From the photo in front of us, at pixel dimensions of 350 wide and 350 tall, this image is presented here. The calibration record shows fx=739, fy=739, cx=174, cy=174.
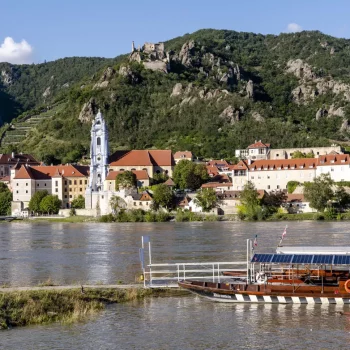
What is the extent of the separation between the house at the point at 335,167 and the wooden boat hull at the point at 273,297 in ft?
272

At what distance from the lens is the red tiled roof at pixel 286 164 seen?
113444 mm

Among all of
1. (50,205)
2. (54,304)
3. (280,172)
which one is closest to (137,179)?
(50,205)

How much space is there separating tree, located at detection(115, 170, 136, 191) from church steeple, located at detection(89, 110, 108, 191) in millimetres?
8481

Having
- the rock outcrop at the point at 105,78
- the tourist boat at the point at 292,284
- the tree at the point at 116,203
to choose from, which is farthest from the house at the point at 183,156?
the tourist boat at the point at 292,284

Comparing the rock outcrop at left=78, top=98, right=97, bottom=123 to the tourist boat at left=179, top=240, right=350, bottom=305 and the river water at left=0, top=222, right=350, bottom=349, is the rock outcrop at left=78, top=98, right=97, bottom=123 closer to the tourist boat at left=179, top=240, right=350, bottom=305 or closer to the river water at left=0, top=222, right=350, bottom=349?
the river water at left=0, top=222, right=350, bottom=349

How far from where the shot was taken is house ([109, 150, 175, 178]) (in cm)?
12781

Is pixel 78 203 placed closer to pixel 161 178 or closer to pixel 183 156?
pixel 161 178

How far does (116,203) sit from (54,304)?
83.9 metres

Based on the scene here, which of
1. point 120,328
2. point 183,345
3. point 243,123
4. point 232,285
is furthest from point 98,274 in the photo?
point 243,123

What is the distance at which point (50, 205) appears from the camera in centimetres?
12194

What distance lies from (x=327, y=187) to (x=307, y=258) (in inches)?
2822

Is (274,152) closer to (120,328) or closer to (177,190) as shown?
(177,190)

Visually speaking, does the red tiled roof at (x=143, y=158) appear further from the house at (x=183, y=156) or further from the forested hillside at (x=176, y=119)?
the forested hillside at (x=176, y=119)

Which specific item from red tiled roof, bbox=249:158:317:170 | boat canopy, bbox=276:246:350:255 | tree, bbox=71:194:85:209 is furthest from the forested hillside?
boat canopy, bbox=276:246:350:255
